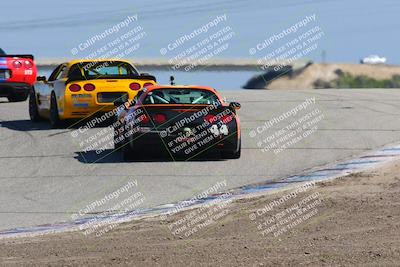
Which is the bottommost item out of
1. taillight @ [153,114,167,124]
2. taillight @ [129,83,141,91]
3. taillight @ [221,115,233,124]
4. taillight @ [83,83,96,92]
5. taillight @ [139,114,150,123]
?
taillight @ [129,83,141,91]

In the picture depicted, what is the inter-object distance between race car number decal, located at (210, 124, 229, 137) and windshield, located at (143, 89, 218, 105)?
0.72 meters

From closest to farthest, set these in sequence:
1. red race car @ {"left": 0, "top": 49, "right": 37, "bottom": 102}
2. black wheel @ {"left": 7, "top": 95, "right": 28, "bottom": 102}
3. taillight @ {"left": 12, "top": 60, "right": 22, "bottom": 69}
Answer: red race car @ {"left": 0, "top": 49, "right": 37, "bottom": 102} < taillight @ {"left": 12, "top": 60, "right": 22, "bottom": 69} < black wheel @ {"left": 7, "top": 95, "right": 28, "bottom": 102}

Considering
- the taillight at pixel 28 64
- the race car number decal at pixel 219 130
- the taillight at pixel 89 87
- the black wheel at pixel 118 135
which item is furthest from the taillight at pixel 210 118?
the taillight at pixel 28 64

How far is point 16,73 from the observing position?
23.4 meters

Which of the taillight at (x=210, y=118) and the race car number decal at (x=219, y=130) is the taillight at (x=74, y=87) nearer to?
the taillight at (x=210, y=118)

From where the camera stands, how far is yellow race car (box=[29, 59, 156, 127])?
60.0ft

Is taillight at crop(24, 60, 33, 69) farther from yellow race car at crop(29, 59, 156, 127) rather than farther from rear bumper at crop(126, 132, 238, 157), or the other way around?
rear bumper at crop(126, 132, 238, 157)

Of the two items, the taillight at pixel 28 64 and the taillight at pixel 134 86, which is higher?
the taillight at pixel 134 86

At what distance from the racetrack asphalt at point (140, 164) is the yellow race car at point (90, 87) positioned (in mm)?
419

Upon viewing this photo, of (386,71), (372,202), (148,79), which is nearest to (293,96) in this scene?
→ (148,79)

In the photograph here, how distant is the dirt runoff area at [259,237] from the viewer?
7590mm

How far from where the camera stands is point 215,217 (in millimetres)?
10062

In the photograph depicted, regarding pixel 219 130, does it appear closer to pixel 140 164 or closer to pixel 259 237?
pixel 140 164

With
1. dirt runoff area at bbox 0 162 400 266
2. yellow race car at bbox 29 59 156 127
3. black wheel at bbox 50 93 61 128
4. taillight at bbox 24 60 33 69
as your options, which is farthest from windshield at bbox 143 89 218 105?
taillight at bbox 24 60 33 69
